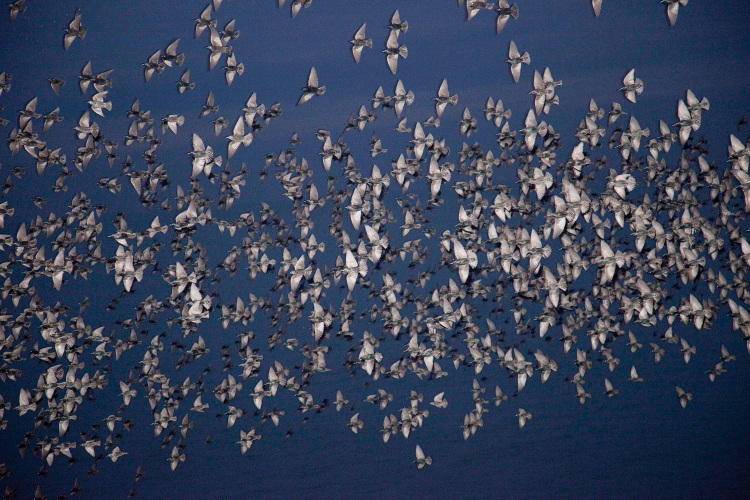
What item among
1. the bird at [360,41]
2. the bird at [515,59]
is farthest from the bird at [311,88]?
the bird at [515,59]

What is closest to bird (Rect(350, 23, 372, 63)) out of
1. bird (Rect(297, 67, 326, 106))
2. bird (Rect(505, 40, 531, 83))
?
bird (Rect(297, 67, 326, 106))

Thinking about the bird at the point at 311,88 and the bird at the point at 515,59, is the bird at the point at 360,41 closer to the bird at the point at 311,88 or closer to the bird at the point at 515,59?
the bird at the point at 311,88

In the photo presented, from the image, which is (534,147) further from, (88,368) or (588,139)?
(88,368)

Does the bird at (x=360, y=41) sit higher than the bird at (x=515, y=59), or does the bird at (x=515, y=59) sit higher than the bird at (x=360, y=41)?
the bird at (x=360, y=41)

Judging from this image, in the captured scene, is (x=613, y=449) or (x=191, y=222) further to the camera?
(x=613, y=449)

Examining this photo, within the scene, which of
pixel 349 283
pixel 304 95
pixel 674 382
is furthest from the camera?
pixel 674 382

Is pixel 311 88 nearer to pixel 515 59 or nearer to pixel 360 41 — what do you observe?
pixel 360 41

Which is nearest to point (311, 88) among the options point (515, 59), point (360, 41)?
point (360, 41)

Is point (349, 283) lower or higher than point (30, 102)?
lower

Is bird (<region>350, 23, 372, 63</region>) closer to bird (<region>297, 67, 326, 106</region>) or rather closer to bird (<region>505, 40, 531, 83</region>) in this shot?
bird (<region>297, 67, 326, 106</region>)

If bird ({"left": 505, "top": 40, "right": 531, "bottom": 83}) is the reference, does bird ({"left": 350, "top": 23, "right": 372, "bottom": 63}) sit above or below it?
above

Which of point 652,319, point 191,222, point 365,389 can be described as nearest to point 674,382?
point 652,319
